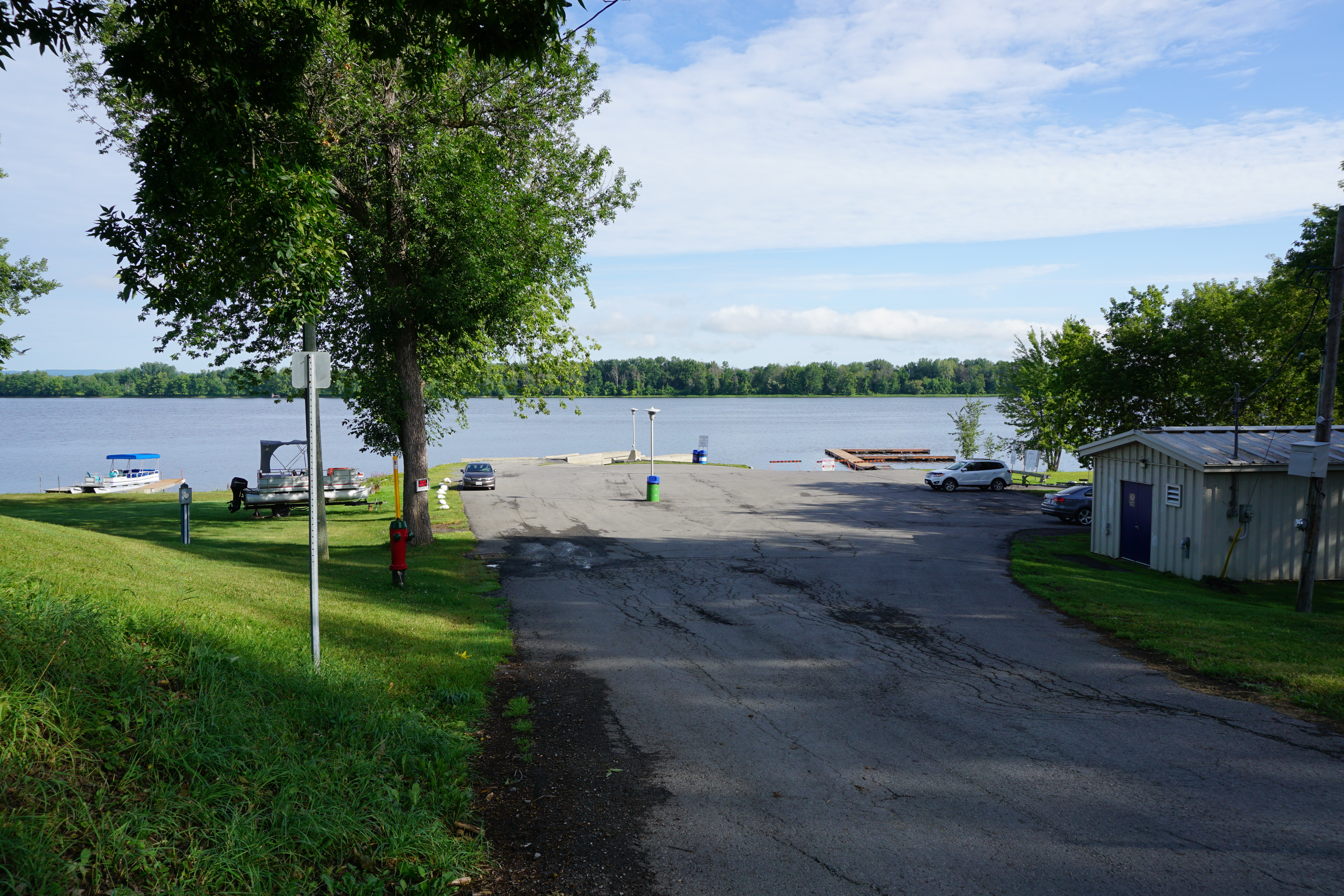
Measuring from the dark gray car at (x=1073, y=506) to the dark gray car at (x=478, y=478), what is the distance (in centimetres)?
2222

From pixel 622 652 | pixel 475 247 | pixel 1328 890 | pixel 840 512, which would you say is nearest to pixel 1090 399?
pixel 840 512

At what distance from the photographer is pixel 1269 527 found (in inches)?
707

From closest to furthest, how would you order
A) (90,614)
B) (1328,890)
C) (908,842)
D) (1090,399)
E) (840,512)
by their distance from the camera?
(1328,890)
(908,842)
(90,614)
(840,512)
(1090,399)

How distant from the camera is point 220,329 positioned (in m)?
18.0

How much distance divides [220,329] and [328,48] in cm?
709

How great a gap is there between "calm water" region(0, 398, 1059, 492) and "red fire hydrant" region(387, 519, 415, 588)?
85.4 ft

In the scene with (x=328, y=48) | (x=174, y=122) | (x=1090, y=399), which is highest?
(x=328, y=48)

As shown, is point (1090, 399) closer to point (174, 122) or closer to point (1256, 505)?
point (1256, 505)

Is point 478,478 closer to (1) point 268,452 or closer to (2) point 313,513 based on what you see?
(1) point 268,452

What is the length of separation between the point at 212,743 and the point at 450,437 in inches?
3777

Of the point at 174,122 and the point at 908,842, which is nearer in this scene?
the point at 908,842

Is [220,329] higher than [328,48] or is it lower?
lower

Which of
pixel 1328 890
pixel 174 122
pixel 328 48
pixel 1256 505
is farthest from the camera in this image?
pixel 1256 505

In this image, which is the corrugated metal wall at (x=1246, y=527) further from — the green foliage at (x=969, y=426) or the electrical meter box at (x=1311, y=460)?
the green foliage at (x=969, y=426)
